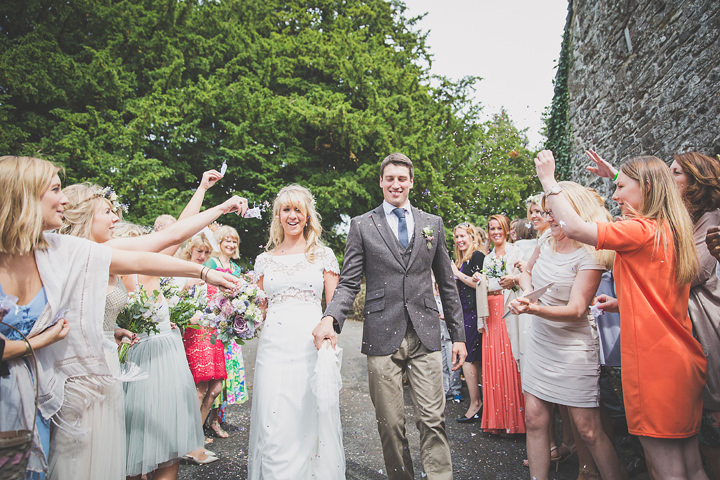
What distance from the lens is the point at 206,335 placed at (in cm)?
494

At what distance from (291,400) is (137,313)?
1.47m

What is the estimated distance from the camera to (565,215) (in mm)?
2539

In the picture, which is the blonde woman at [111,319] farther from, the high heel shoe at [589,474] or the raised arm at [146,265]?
the high heel shoe at [589,474]

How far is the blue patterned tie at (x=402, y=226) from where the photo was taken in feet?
11.1

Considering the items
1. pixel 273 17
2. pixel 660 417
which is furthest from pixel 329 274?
pixel 273 17

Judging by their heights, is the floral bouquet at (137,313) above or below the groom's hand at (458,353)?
above

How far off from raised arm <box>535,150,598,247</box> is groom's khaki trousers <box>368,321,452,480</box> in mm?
1335

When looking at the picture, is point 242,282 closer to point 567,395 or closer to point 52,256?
point 52,256

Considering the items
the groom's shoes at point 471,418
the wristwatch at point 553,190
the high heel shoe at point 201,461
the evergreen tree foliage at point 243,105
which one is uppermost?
the evergreen tree foliage at point 243,105

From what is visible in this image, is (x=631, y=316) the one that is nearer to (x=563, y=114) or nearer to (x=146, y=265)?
(x=146, y=265)

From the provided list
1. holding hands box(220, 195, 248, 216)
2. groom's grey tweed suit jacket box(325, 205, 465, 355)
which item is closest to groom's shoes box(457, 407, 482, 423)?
groom's grey tweed suit jacket box(325, 205, 465, 355)

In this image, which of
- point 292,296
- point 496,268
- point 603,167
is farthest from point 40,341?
point 496,268

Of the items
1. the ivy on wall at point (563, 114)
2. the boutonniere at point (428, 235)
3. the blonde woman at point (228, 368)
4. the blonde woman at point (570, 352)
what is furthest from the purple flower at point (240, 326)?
the ivy on wall at point (563, 114)

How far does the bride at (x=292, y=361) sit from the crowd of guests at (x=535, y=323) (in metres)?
0.10
